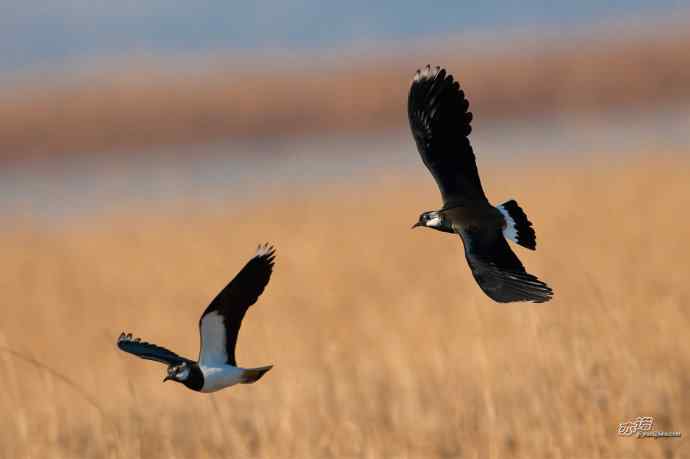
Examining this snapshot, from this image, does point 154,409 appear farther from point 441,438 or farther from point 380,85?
point 380,85

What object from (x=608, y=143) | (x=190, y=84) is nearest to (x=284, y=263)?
(x=608, y=143)

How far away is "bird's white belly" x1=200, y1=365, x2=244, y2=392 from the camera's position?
443cm

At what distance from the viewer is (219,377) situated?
445cm

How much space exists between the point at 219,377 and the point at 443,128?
150 cm

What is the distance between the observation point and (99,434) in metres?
6.71

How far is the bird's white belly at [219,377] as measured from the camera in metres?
4.43

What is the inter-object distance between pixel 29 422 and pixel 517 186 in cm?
868

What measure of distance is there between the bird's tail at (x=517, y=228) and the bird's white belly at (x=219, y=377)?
1.29 meters

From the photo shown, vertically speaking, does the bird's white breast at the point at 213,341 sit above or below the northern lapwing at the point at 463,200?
below

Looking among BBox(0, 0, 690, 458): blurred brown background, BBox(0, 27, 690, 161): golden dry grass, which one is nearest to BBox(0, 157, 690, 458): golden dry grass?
BBox(0, 0, 690, 458): blurred brown background

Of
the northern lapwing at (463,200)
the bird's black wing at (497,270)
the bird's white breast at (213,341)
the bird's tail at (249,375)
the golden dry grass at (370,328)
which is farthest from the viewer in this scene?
the golden dry grass at (370,328)

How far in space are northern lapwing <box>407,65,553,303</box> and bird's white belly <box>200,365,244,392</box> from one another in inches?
38.7

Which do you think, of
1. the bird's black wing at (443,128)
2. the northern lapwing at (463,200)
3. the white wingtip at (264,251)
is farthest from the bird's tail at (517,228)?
the white wingtip at (264,251)

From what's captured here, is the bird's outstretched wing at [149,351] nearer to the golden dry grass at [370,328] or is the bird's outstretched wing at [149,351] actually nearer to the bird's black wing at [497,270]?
the golden dry grass at [370,328]
